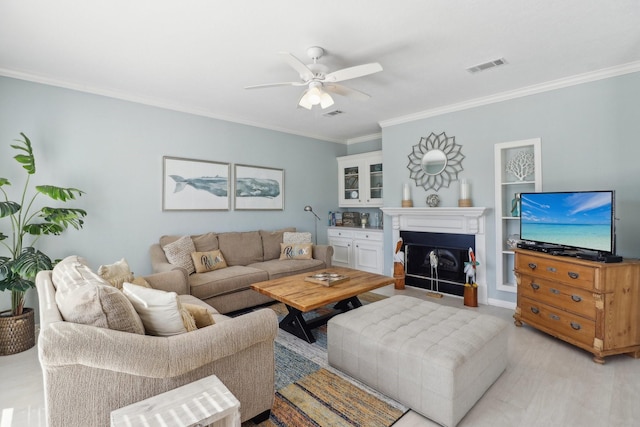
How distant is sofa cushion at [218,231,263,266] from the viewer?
13.7ft

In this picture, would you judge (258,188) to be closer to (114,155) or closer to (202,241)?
(202,241)

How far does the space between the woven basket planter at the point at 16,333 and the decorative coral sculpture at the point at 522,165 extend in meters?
5.37

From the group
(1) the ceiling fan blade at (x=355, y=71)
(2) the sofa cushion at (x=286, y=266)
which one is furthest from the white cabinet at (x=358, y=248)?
(1) the ceiling fan blade at (x=355, y=71)

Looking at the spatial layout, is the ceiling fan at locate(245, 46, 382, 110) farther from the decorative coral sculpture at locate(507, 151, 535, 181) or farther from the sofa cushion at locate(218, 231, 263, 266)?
the decorative coral sculpture at locate(507, 151, 535, 181)

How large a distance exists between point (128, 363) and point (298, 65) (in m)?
2.18

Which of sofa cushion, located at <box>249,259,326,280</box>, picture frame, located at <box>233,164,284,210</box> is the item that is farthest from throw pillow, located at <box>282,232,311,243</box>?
picture frame, located at <box>233,164,284,210</box>

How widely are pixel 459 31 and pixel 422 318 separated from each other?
2229 mm

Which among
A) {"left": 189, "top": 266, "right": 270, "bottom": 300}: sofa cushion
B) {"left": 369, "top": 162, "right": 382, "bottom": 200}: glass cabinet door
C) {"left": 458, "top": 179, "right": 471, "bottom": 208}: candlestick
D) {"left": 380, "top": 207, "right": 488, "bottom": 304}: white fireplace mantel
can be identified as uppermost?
{"left": 369, "top": 162, "right": 382, "bottom": 200}: glass cabinet door

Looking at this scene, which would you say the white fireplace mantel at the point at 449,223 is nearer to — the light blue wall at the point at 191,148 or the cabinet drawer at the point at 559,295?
the light blue wall at the point at 191,148

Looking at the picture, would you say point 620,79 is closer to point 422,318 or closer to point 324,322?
point 422,318

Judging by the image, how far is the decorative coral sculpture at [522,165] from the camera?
3619mm

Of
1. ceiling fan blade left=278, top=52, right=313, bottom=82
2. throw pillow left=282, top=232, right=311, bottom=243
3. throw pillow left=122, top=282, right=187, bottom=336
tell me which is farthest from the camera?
throw pillow left=282, top=232, right=311, bottom=243

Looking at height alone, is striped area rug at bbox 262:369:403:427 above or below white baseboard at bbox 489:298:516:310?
below

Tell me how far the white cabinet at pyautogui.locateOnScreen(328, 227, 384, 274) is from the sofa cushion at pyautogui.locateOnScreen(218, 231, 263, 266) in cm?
169
